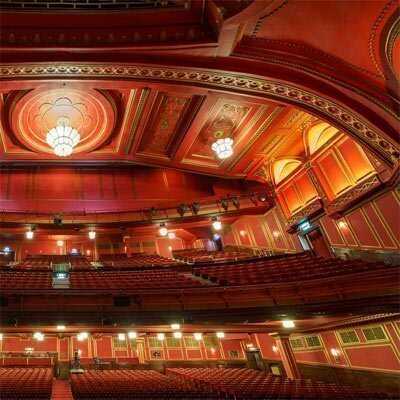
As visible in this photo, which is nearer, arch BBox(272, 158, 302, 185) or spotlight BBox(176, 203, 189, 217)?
arch BBox(272, 158, 302, 185)

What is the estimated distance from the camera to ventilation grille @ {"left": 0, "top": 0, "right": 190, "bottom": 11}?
468 cm

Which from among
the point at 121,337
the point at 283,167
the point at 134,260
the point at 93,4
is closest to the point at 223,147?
the point at 283,167

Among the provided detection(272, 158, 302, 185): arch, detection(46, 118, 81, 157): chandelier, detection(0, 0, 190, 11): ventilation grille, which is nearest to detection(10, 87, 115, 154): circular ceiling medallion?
detection(46, 118, 81, 157): chandelier

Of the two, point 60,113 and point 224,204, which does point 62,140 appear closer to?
point 60,113

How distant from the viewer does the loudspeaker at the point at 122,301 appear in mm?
4945

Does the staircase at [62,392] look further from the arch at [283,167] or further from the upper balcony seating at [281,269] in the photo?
the arch at [283,167]

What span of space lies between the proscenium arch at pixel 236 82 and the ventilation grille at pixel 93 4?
85 centimetres

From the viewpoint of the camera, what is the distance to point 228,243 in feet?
34.9

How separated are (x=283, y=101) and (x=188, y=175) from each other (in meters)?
5.67

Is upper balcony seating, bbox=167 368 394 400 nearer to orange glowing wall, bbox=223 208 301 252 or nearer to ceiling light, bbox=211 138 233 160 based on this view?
orange glowing wall, bbox=223 208 301 252

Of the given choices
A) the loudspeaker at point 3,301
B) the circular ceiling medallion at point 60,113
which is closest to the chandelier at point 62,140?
the circular ceiling medallion at point 60,113

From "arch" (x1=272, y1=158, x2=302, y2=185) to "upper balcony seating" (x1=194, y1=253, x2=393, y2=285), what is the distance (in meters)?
2.47

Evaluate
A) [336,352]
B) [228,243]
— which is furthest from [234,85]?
[336,352]

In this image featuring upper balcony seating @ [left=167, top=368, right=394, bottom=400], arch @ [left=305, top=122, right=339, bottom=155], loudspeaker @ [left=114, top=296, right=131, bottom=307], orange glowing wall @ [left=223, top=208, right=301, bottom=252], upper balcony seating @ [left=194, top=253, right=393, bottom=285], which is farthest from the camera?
orange glowing wall @ [left=223, top=208, right=301, bottom=252]
